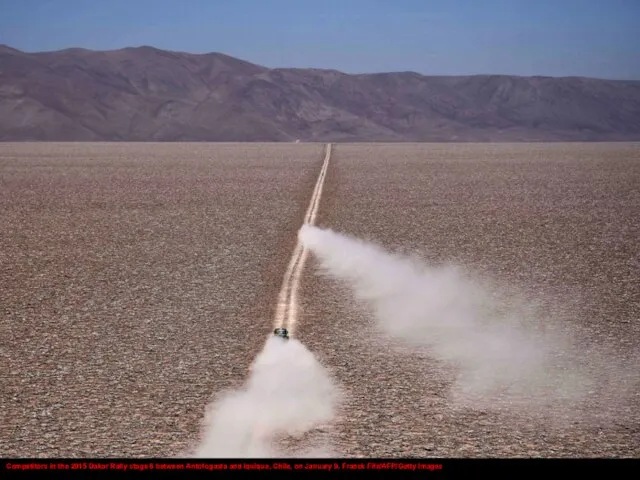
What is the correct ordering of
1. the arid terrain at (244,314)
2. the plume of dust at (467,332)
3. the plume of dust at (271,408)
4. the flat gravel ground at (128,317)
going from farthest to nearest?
the plume of dust at (467,332) → the flat gravel ground at (128,317) → the arid terrain at (244,314) → the plume of dust at (271,408)

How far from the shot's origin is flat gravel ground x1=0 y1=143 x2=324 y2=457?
6.45m

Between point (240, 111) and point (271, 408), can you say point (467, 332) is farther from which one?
point (240, 111)

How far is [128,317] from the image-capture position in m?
10.1

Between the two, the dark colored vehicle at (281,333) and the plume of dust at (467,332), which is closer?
the plume of dust at (467,332)

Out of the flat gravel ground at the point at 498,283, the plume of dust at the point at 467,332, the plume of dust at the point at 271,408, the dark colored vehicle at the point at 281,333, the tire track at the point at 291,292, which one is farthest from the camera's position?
the tire track at the point at 291,292

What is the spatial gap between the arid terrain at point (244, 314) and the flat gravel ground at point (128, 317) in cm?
3

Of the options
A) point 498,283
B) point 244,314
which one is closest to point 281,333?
point 244,314

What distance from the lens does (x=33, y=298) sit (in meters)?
11.5

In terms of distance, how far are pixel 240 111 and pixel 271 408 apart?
535ft

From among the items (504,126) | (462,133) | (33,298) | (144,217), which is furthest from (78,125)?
(33,298)

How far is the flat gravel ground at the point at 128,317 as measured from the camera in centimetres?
645

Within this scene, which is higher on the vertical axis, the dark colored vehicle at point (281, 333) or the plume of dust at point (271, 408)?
the plume of dust at point (271, 408)

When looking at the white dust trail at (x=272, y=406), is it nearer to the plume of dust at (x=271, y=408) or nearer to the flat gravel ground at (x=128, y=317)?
the plume of dust at (x=271, y=408)
